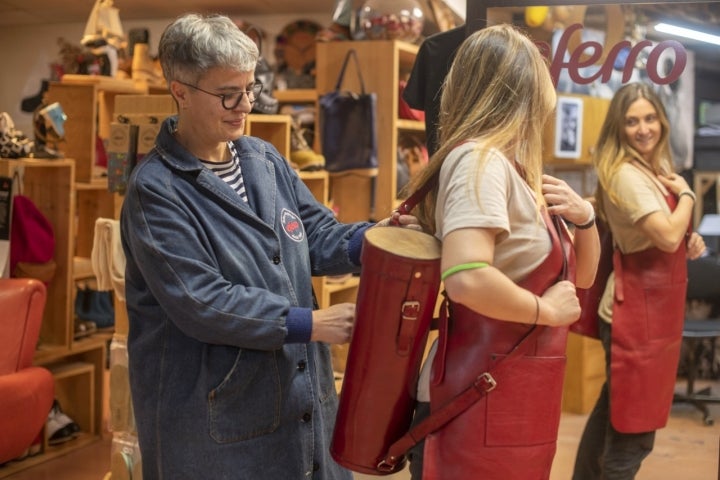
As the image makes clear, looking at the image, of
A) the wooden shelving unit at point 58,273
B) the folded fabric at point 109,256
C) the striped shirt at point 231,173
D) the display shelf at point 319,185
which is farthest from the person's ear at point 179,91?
the wooden shelving unit at point 58,273

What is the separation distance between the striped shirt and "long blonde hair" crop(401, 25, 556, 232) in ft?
1.58

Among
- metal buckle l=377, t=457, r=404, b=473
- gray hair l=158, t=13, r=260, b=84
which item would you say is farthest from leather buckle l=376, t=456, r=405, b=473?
gray hair l=158, t=13, r=260, b=84

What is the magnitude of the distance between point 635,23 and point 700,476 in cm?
207

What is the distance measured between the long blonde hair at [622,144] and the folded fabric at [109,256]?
1720mm

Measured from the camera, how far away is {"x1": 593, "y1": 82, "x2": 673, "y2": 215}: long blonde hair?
3.32m

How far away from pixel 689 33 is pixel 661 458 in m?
2.09

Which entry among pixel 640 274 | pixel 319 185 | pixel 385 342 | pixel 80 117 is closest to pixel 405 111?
pixel 319 185

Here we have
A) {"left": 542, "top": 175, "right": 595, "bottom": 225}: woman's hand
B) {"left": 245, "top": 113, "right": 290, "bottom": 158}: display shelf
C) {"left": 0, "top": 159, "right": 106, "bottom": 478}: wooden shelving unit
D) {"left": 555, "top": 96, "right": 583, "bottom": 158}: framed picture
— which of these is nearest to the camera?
{"left": 542, "top": 175, "right": 595, "bottom": 225}: woman's hand

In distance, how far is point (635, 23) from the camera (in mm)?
4449

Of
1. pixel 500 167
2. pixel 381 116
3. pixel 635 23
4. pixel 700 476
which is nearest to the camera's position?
pixel 500 167

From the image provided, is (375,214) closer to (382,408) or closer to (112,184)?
(112,184)

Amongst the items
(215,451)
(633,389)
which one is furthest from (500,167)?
(633,389)

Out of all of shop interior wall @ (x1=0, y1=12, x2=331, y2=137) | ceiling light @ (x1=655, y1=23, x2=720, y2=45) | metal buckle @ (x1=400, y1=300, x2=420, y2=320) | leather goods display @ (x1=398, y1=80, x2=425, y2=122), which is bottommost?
metal buckle @ (x1=400, y1=300, x2=420, y2=320)

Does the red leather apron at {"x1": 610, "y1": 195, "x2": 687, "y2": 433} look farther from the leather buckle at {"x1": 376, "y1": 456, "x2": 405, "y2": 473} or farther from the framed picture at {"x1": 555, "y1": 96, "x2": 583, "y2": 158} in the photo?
the framed picture at {"x1": 555, "y1": 96, "x2": 583, "y2": 158}
